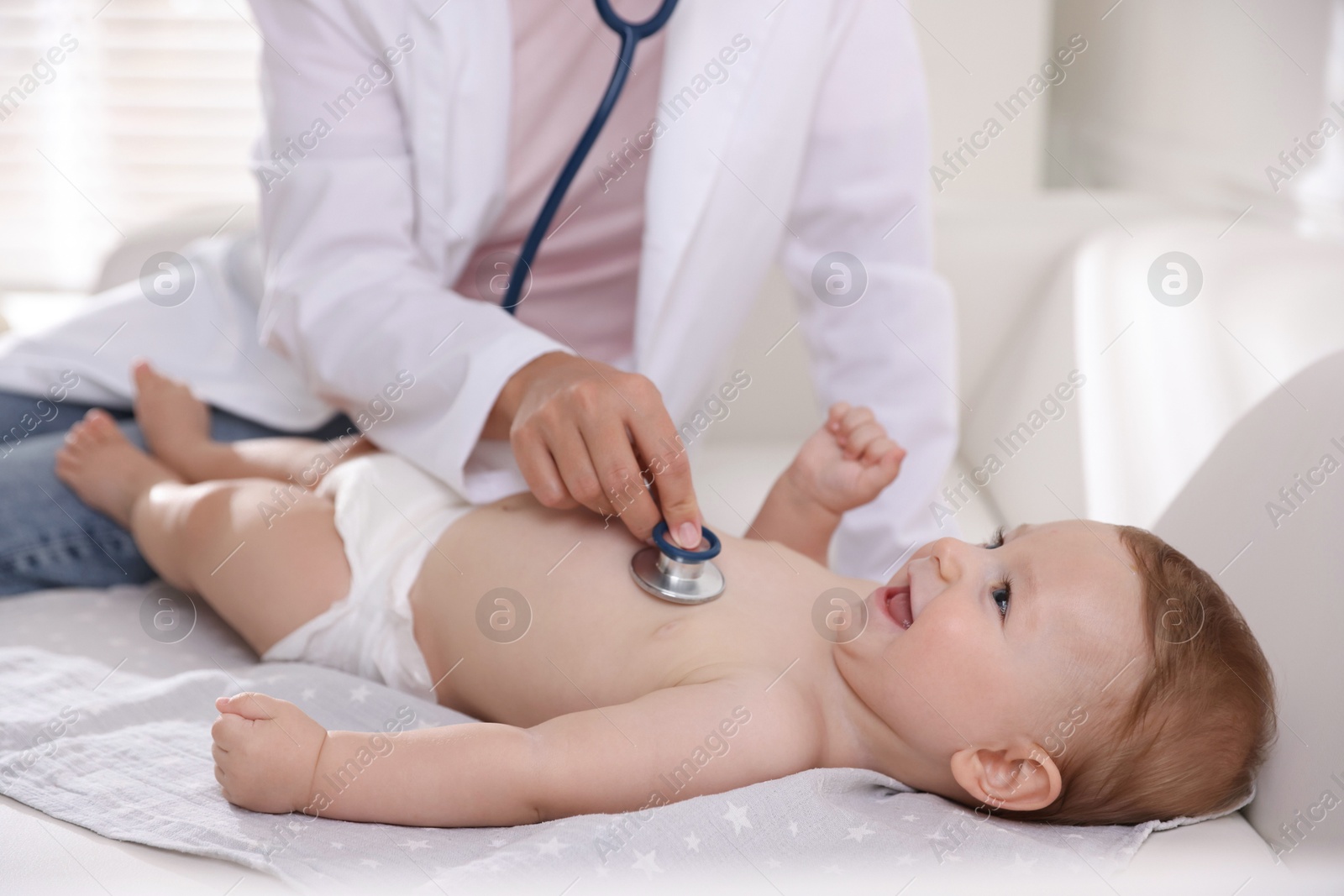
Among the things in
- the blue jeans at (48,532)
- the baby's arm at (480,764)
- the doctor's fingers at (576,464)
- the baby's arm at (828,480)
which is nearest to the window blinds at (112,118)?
the blue jeans at (48,532)

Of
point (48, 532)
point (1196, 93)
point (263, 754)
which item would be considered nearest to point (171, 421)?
point (48, 532)

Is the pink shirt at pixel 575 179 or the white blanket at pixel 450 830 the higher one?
the pink shirt at pixel 575 179

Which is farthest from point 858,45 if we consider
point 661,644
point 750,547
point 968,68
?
point 968,68

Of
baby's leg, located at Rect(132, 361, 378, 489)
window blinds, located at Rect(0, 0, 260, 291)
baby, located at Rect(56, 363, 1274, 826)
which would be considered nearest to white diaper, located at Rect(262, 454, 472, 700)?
baby, located at Rect(56, 363, 1274, 826)

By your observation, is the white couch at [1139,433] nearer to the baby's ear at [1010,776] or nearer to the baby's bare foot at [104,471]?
the baby's ear at [1010,776]

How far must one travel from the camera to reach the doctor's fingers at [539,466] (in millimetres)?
907

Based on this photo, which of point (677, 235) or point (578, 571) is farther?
point (677, 235)

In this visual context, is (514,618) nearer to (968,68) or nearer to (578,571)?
(578,571)

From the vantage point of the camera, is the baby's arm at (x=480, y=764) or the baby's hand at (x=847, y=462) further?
the baby's hand at (x=847, y=462)

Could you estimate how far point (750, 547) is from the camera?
3.35ft

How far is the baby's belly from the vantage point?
35.4 inches

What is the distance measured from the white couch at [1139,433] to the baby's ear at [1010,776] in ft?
0.27

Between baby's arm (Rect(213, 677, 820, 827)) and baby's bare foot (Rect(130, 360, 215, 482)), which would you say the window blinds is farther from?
baby's arm (Rect(213, 677, 820, 827))

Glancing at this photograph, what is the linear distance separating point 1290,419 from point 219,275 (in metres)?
1.28
